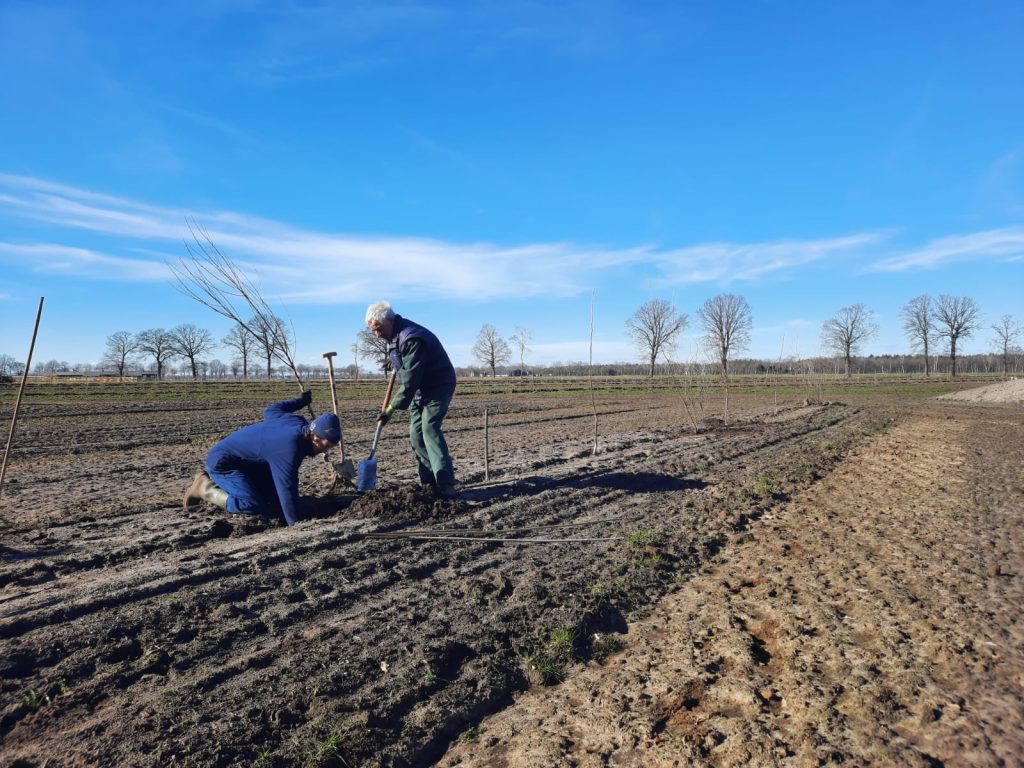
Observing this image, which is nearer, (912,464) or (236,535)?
(236,535)

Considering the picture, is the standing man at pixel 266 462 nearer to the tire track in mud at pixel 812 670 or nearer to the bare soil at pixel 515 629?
the bare soil at pixel 515 629

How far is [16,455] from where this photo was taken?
11.5m

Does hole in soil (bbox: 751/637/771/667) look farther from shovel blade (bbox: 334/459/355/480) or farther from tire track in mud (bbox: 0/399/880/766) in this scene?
shovel blade (bbox: 334/459/355/480)

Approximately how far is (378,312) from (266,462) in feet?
5.86

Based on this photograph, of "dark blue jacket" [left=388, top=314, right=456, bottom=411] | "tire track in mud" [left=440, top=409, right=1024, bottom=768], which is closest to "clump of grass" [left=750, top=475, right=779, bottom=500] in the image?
"tire track in mud" [left=440, top=409, right=1024, bottom=768]

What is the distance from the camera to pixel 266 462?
5832 mm

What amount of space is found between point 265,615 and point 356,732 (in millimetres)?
1371

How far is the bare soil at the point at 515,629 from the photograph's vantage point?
2721 millimetres

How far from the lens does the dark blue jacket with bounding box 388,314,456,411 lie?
6191 mm

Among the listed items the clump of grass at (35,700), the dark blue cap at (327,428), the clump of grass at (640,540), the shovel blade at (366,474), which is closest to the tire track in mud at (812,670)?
Answer: the clump of grass at (640,540)

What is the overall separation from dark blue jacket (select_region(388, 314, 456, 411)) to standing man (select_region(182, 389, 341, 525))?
93 centimetres

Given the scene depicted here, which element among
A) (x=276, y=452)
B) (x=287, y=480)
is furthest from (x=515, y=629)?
(x=276, y=452)

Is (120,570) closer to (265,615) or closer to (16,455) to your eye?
(265,615)

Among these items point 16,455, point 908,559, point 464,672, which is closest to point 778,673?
point 464,672
